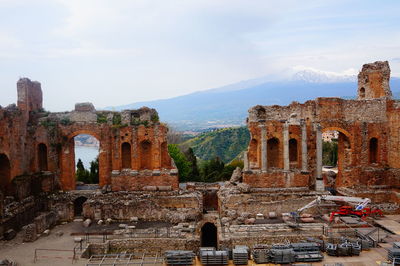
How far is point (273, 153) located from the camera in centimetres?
2716

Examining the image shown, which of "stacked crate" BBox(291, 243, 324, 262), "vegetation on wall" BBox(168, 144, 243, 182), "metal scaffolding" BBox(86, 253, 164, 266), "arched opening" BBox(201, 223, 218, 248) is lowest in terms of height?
"arched opening" BBox(201, 223, 218, 248)

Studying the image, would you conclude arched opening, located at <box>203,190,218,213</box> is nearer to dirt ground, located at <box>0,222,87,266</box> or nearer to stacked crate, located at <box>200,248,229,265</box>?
dirt ground, located at <box>0,222,87,266</box>

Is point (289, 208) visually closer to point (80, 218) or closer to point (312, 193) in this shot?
point (312, 193)

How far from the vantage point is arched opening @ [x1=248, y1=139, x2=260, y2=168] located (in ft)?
87.0

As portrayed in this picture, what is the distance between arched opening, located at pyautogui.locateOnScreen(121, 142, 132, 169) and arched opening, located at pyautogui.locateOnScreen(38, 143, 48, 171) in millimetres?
5697

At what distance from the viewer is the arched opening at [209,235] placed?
23438mm

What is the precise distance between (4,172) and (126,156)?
26.0ft

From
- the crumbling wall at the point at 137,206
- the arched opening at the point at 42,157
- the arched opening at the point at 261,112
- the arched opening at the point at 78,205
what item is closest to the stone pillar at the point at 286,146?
the arched opening at the point at 261,112

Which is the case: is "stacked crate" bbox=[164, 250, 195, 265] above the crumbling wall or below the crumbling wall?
below

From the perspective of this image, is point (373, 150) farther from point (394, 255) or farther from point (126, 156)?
point (126, 156)

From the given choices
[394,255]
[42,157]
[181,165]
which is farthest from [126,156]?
[394,255]

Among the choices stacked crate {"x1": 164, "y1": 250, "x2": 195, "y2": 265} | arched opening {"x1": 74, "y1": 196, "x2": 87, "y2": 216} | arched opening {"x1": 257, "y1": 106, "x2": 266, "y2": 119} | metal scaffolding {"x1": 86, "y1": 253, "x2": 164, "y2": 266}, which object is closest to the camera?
metal scaffolding {"x1": 86, "y1": 253, "x2": 164, "y2": 266}

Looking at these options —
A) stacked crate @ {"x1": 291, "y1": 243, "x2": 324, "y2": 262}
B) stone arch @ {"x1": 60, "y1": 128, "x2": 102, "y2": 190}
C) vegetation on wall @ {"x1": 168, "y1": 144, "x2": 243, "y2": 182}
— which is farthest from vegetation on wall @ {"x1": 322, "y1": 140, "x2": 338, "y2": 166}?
stone arch @ {"x1": 60, "y1": 128, "x2": 102, "y2": 190}

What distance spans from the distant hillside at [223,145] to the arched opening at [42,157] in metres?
45.3
